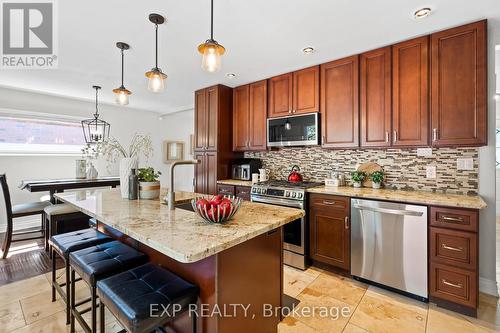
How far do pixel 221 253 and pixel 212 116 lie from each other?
3.06 metres

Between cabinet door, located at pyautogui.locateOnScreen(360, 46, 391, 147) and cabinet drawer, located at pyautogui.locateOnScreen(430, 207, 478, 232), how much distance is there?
33.4 inches

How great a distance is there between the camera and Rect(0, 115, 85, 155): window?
4129 millimetres

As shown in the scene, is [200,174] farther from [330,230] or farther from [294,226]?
[330,230]

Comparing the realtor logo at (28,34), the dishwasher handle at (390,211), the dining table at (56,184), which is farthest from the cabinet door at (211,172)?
the realtor logo at (28,34)

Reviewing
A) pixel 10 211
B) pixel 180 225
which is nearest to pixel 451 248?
pixel 180 225

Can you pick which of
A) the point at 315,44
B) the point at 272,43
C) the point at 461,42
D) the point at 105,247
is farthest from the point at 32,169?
the point at 461,42

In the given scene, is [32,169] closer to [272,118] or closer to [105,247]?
[105,247]

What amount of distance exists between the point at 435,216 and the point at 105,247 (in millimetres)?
2700

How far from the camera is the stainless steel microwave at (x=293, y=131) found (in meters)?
3.05

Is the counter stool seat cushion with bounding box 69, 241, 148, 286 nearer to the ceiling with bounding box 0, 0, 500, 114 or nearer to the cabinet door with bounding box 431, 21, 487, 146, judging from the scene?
the ceiling with bounding box 0, 0, 500, 114

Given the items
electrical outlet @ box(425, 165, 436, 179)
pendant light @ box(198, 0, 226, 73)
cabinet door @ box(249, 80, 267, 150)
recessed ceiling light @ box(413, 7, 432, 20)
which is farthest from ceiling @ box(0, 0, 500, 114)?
electrical outlet @ box(425, 165, 436, 179)

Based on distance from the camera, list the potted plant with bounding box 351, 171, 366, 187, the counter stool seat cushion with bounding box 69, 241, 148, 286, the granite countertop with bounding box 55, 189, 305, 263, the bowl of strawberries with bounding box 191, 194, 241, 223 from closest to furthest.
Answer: the granite countertop with bounding box 55, 189, 305, 263
the bowl of strawberries with bounding box 191, 194, 241, 223
the counter stool seat cushion with bounding box 69, 241, 148, 286
the potted plant with bounding box 351, 171, 366, 187

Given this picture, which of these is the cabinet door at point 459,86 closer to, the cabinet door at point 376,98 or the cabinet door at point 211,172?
the cabinet door at point 376,98

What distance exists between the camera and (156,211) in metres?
1.63
